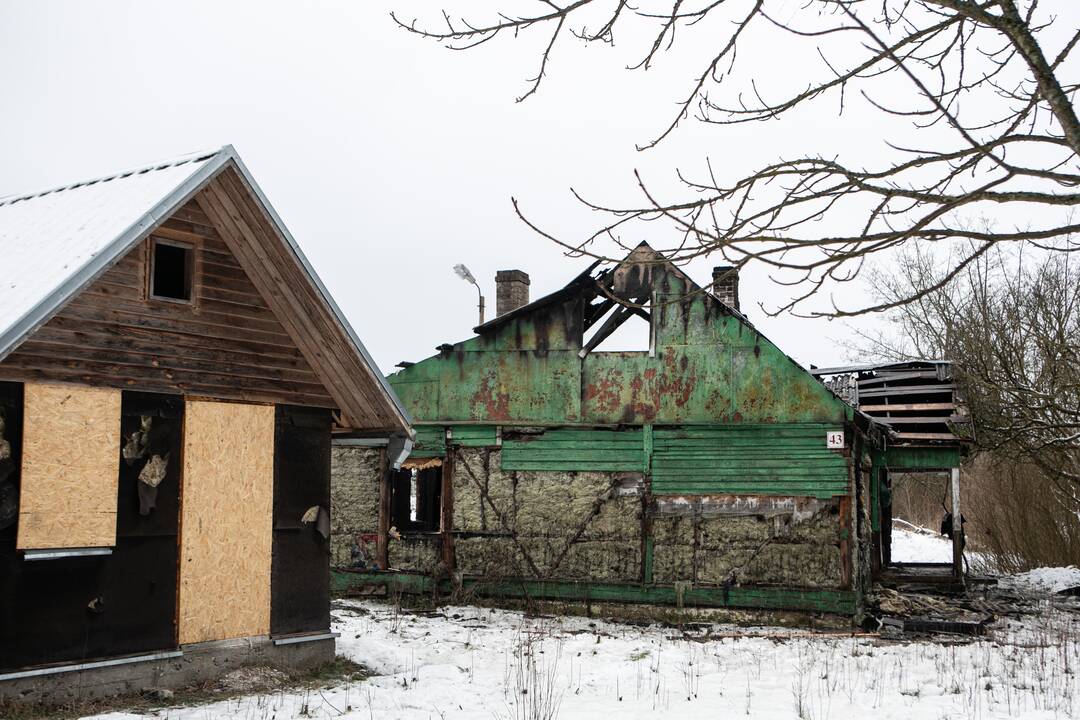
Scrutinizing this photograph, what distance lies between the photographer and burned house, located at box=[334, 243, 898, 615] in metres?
16.4

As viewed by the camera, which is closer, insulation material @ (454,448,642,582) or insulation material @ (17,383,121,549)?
insulation material @ (17,383,121,549)

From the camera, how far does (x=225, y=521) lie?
10.8m

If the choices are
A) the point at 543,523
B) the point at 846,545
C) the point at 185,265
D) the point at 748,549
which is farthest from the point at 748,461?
the point at 185,265

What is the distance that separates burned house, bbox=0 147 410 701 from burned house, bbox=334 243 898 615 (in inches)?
192

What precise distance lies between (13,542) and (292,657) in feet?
11.3

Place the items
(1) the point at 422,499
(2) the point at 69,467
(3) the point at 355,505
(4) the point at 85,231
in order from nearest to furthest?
1. (2) the point at 69,467
2. (4) the point at 85,231
3. (3) the point at 355,505
4. (1) the point at 422,499

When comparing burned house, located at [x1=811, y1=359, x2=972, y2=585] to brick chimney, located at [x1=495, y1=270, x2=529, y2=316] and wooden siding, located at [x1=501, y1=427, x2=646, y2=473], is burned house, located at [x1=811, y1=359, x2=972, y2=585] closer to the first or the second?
wooden siding, located at [x1=501, y1=427, x2=646, y2=473]

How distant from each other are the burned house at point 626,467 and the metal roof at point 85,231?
19.6 ft

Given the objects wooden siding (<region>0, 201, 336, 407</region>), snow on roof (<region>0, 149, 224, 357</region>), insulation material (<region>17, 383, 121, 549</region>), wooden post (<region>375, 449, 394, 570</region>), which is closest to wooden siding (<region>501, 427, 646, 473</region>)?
wooden post (<region>375, 449, 394, 570</region>)

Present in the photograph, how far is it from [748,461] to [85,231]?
1082cm

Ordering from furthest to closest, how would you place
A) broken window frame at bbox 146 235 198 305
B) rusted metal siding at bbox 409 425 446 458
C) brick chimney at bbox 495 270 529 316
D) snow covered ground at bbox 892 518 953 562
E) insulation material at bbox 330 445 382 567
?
snow covered ground at bbox 892 518 953 562 < brick chimney at bbox 495 270 529 316 < insulation material at bbox 330 445 382 567 < rusted metal siding at bbox 409 425 446 458 < broken window frame at bbox 146 235 198 305

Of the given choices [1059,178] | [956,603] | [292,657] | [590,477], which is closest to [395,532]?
A: [590,477]

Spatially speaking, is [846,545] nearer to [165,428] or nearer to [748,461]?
[748,461]

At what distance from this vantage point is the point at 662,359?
57.2ft
